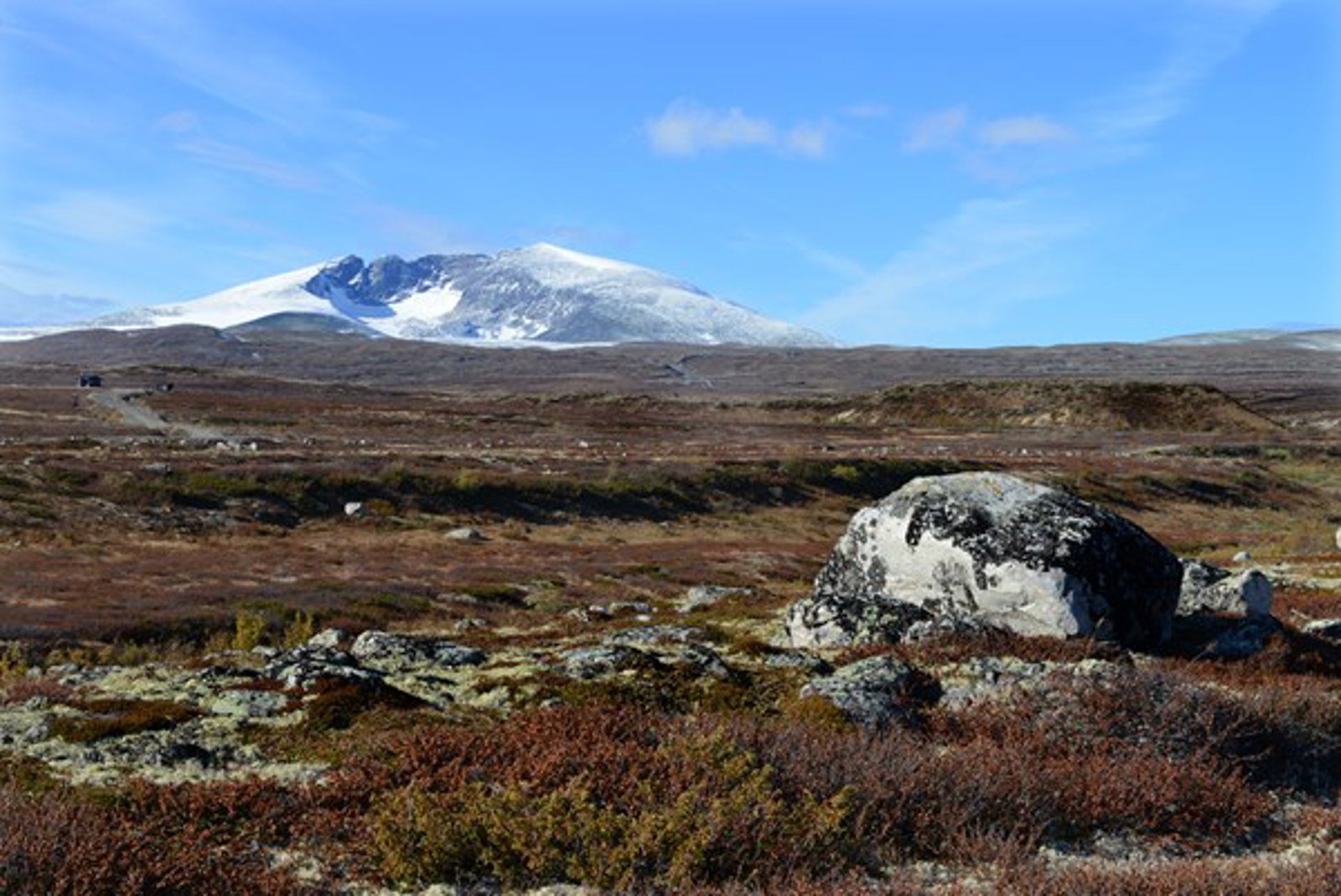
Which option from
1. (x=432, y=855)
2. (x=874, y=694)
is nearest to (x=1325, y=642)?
(x=874, y=694)

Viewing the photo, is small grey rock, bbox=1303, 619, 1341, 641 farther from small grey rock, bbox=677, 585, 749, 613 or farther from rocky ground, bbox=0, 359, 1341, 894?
small grey rock, bbox=677, 585, 749, 613

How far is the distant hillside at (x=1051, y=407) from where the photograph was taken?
127750mm

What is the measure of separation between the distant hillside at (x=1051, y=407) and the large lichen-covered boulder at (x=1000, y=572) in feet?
376

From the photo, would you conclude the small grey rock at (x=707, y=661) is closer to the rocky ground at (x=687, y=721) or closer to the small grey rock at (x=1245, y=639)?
the rocky ground at (x=687, y=721)

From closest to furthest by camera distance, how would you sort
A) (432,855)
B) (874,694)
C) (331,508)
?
1. (432,855)
2. (874,694)
3. (331,508)

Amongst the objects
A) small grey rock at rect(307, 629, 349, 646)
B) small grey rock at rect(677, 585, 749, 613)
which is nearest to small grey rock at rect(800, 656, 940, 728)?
small grey rock at rect(307, 629, 349, 646)

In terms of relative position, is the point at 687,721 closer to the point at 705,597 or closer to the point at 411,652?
the point at 411,652

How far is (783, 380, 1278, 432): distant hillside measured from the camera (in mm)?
127750

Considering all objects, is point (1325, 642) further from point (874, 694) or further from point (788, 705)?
point (788, 705)

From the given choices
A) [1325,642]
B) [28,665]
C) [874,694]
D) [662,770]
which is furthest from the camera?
[28,665]

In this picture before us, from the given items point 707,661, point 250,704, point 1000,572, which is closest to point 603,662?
Result: point 707,661

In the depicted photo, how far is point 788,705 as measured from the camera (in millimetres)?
12320

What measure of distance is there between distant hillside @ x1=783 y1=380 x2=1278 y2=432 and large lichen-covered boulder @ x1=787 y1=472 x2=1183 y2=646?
4517 inches

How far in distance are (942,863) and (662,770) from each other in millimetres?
2527
